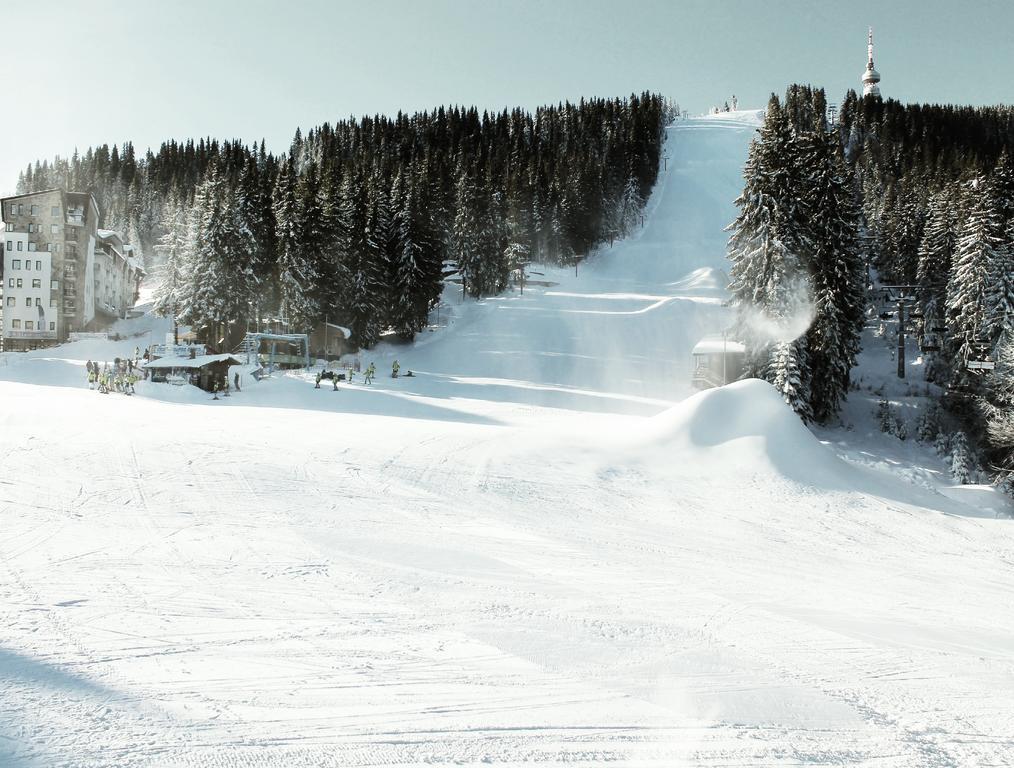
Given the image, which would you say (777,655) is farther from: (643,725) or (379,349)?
(379,349)

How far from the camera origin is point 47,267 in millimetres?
59719

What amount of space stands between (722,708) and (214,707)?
4.16 metres

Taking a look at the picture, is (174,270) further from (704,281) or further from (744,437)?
(744,437)

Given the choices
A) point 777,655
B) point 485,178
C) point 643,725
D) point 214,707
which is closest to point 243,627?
point 214,707

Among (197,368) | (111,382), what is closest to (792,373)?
(197,368)

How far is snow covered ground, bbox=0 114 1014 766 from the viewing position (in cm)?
505

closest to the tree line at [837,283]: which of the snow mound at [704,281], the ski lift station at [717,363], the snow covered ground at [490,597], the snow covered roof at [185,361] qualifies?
the ski lift station at [717,363]

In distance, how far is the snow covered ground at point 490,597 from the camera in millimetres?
5051

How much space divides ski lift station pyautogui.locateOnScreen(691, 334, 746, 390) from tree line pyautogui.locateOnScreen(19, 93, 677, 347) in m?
22.0

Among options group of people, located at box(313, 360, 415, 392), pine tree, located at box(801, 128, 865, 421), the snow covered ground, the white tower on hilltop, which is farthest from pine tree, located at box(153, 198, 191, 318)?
the white tower on hilltop

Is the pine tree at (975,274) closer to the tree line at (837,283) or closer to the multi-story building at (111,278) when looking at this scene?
the tree line at (837,283)

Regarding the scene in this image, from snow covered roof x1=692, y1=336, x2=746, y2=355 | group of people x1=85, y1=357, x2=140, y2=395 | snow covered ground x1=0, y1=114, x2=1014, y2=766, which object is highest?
snow covered roof x1=692, y1=336, x2=746, y2=355

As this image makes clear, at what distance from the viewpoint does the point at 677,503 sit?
14117 mm

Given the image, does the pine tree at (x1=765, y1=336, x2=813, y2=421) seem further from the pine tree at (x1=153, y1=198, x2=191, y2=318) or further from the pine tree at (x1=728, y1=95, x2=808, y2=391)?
the pine tree at (x1=153, y1=198, x2=191, y2=318)
